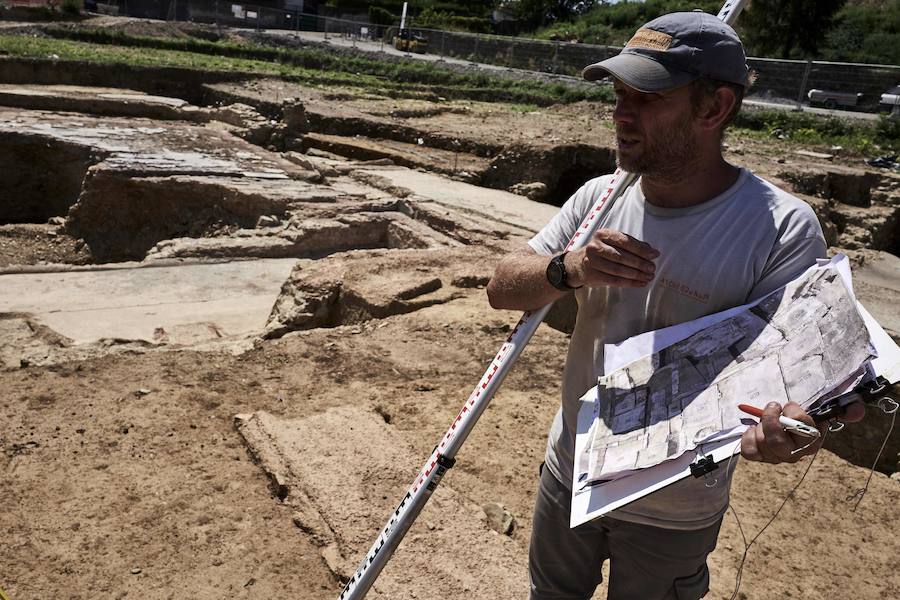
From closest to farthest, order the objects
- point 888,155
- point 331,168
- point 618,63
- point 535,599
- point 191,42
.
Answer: point 618,63, point 535,599, point 331,168, point 888,155, point 191,42

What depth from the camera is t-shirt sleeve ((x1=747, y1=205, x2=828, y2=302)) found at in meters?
1.71

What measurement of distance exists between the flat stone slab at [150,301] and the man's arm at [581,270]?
423cm

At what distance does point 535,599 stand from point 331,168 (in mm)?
10536

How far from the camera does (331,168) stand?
39.7 ft

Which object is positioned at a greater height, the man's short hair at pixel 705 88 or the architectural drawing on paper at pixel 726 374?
the man's short hair at pixel 705 88

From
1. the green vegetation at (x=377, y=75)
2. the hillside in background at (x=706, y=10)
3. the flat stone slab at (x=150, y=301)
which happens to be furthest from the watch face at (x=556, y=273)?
the hillside in background at (x=706, y=10)

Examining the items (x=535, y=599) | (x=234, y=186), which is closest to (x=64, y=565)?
(x=535, y=599)

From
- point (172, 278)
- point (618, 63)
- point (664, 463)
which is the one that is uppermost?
point (618, 63)

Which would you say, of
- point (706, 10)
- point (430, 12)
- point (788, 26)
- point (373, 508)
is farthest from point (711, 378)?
point (430, 12)

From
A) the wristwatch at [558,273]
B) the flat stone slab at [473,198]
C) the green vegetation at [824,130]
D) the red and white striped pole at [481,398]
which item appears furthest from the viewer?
the green vegetation at [824,130]

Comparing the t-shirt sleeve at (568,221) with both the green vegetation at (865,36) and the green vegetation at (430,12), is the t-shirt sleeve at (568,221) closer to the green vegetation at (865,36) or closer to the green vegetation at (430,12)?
the green vegetation at (865,36)

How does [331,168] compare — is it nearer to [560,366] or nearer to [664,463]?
[560,366]

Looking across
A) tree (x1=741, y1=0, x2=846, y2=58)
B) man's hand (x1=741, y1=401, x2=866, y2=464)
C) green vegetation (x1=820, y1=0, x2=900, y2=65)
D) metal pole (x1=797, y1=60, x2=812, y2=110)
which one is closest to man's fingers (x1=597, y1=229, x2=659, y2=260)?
man's hand (x1=741, y1=401, x2=866, y2=464)

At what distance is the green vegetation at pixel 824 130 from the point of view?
17.7m
